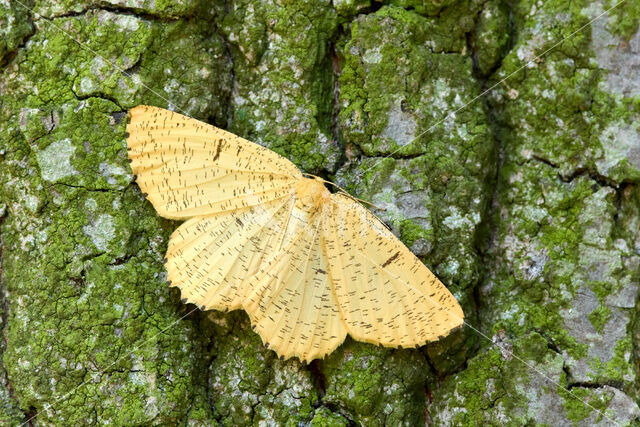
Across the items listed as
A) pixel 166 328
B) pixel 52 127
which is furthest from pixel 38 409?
pixel 52 127

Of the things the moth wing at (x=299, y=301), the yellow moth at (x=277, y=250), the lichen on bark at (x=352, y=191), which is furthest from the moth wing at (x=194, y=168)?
the moth wing at (x=299, y=301)

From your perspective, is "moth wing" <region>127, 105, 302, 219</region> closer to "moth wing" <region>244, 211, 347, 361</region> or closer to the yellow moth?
the yellow moth

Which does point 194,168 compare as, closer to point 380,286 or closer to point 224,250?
point 224,250

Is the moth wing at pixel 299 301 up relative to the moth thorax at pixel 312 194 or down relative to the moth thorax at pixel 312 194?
down

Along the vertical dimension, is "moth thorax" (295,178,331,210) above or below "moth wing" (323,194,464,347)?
above

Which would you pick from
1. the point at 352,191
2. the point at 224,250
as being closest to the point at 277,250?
the point at 224,250

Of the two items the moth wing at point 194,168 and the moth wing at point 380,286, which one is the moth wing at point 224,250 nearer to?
the moth wing at point 194,168

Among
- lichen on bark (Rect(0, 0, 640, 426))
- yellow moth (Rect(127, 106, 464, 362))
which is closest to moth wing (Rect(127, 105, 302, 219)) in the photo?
yellow moth (Rect(127, 106, 464, 362))
